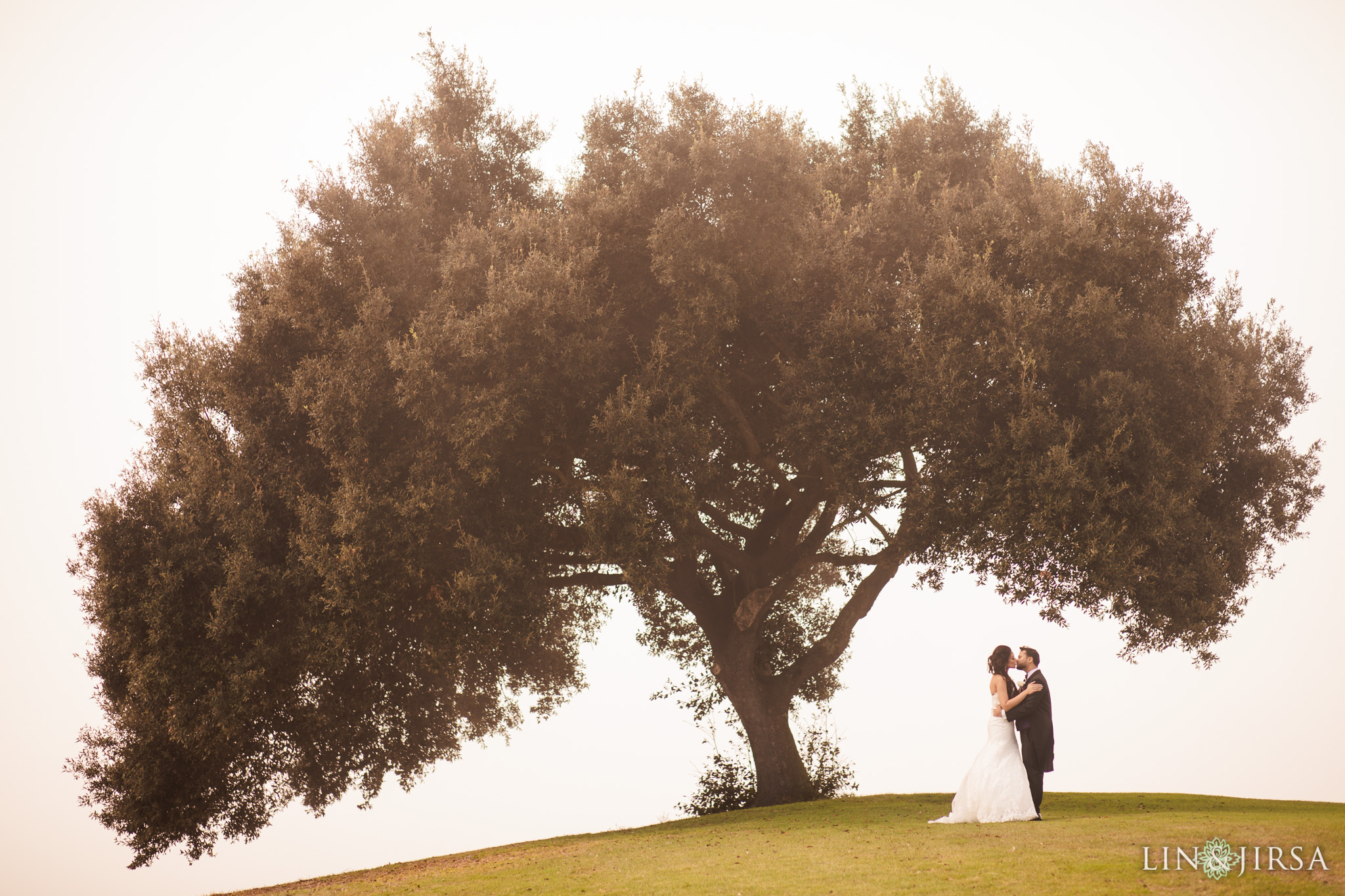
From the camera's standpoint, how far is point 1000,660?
1767 cm

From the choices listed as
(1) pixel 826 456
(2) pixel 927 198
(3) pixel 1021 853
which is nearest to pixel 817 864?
(3) pixel 1021 853

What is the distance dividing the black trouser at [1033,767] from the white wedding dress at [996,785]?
208 millimetres

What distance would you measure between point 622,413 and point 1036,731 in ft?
30.9

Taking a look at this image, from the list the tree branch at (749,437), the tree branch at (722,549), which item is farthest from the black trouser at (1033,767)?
the tree branch at (749,437)

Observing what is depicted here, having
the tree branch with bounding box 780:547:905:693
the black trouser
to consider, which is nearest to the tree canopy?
the tree branch with bounding box 780:547:905:693

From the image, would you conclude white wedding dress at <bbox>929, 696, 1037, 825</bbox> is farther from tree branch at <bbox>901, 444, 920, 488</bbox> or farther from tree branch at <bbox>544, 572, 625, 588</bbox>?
tree branch at <bbox>544, 572, 625, 588</bbox>

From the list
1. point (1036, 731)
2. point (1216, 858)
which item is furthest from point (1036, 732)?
point (1216, 858)

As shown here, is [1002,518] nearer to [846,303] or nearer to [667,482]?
[846,303]

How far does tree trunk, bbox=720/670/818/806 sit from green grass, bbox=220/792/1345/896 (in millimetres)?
1398

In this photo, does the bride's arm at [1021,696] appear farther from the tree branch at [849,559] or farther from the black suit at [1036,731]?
the tree branch at [849,559]

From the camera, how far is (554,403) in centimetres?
1855

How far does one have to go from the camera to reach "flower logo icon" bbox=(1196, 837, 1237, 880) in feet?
39.7

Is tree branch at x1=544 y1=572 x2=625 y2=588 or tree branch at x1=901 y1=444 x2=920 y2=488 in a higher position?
tree branch at x1=901 y1=444 x2=920 y2=488

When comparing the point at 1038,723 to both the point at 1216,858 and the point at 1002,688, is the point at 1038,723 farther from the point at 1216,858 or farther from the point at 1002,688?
the point at 1216,858
